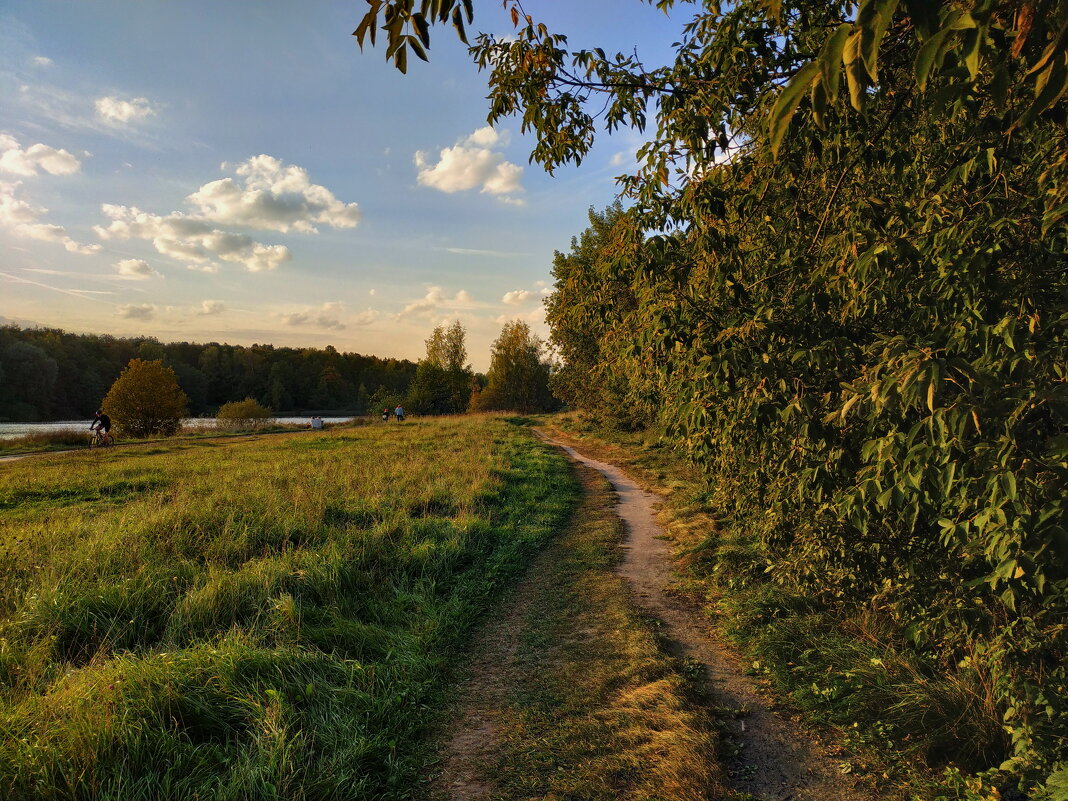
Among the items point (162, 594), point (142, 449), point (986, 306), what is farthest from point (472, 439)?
→ point (986, 306)

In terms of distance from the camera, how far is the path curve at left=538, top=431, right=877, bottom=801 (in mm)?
3008

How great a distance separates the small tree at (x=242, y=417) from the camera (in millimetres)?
41188

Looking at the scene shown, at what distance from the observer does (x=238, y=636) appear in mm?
4070

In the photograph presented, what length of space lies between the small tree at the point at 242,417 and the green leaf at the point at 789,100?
44.5 metres

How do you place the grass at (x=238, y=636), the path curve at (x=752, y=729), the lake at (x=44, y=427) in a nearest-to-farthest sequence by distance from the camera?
the grass at (x=238, y=636) < the path curve at (x=752, y=729) < the lake at (x=44, y=427)

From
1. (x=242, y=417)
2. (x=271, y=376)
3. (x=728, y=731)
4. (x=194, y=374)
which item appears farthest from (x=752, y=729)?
(x=271, y=376)

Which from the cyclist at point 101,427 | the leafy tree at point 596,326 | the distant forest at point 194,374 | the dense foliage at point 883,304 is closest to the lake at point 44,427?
the cyclist at point 101,427

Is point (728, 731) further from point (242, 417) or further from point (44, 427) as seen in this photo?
point (44, 427)

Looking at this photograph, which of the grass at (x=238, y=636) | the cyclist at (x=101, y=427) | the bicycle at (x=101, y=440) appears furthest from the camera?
the cyclist at (x=101, y=427)

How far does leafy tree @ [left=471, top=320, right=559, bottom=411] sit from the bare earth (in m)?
49.2

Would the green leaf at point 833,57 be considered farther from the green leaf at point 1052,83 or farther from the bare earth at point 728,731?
the bare earth at point 728,731

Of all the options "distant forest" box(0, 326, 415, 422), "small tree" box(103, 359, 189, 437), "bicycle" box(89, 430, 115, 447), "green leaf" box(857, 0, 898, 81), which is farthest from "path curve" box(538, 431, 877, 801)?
"distant forest" box(0, 326, 415, 422)

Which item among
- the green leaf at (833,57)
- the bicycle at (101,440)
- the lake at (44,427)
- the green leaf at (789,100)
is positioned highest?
the green leaf at (833,57)

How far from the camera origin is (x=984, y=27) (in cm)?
107
